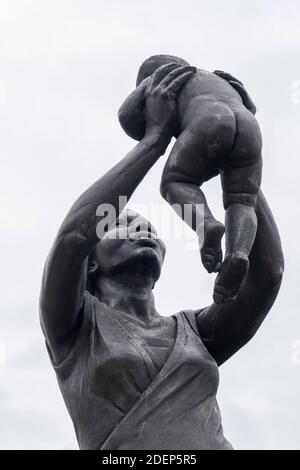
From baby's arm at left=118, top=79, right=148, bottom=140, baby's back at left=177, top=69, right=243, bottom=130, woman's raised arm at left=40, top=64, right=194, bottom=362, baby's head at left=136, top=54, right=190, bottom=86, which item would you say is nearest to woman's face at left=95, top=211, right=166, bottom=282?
woman's raised arm at left=40, top=64, right=194, bottom=362

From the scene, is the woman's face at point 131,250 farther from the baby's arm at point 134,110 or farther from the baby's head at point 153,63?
the baby's head at point 153,63

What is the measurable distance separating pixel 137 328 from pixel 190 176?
1.36 meters

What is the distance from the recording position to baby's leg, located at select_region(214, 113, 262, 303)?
8.50 metres

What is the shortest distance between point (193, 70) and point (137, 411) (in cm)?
220

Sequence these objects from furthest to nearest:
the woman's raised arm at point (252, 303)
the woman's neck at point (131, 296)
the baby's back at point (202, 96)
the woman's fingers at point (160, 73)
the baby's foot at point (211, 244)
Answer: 1. the woman's neck at point (131, 296)
2. the woman's raised arm at point (252, 303)
3. the woman's fingers at point (160, 73)
4. the baby's back at point (202, 96)
5. the baby's foot at point (211, 244)

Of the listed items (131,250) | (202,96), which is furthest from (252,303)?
(202,96)

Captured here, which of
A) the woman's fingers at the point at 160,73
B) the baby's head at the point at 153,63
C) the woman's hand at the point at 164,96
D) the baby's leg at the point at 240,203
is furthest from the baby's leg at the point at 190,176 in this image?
the baby's head at the point at 153,63

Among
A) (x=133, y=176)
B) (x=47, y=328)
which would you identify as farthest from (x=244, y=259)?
(x=47, y=328)

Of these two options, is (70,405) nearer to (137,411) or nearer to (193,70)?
(137,411)

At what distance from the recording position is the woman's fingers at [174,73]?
905 centimetres

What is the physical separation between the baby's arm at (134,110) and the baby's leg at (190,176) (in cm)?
54

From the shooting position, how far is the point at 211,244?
838cm

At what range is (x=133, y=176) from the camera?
29.9 ft

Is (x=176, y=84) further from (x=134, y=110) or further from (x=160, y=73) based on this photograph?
(x=134, y=110)
